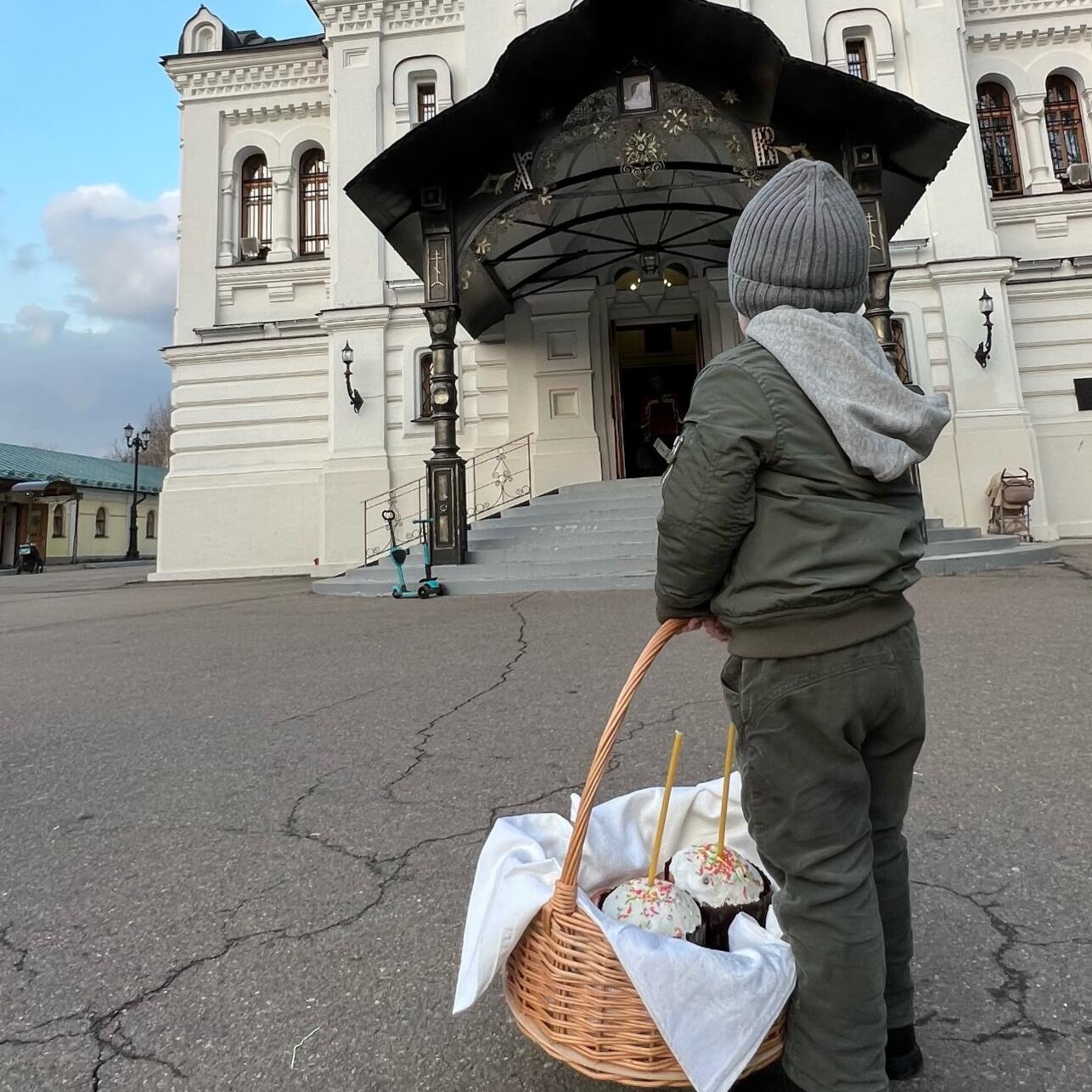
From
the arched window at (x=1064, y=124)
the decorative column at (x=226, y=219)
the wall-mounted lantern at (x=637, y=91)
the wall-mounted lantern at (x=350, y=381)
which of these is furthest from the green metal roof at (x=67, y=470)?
the arched window at (x=1064, y=124)

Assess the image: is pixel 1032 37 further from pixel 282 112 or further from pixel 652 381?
pixel 282 112

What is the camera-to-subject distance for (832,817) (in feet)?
3.79

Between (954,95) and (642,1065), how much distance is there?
56.8ft

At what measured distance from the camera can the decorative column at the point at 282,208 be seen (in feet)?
51.6

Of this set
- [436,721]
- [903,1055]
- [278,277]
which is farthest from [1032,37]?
[903,1055]

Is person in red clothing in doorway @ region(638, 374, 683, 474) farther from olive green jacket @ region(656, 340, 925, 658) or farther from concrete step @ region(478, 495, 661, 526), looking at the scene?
olive green jacket @ region(656, 340, 925, 658)

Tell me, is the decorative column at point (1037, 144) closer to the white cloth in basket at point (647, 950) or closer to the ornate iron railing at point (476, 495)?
the ornate iron railing at point (476, 495)

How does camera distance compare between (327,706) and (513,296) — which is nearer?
(327,706)

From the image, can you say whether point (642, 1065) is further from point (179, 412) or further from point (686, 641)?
point (179, 412)

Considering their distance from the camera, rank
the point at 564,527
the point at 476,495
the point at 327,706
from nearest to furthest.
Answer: the point at 327,706, the point at 564,527, the point at 476,495

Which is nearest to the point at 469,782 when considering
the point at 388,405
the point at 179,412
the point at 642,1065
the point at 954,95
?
the point at 642,1065

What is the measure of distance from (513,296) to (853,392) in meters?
13.0

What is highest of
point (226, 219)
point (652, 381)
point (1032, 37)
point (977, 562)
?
point (1032, 37)

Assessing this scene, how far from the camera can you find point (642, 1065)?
3.58 feet
